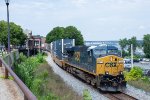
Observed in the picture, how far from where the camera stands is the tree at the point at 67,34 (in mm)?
119125

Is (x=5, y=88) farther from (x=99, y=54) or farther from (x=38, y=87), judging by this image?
(x=99, y=54)

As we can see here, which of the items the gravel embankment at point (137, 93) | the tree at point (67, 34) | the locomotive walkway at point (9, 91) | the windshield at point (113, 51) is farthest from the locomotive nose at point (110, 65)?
the tree at point (67, 34)

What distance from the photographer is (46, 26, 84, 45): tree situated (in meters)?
119

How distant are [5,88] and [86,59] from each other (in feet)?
46.4

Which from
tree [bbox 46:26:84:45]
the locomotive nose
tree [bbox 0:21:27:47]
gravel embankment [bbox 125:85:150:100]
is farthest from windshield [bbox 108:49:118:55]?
tree [bbox 46:26:84:45]

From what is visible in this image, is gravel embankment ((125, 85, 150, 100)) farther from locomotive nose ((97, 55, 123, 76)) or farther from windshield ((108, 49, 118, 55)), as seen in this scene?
windshield ((108, 49, 118, 55))

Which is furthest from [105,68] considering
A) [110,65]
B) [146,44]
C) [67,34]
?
[146,44]

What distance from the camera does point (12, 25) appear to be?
9675cm

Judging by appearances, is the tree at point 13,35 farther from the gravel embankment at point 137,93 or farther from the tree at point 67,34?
the gravel embankment at point 137,93

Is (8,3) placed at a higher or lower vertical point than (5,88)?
higher

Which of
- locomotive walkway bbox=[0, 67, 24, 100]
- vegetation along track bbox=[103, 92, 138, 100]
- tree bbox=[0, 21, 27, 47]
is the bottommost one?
vegetation along track bbox=[103, 92, 138, 100]

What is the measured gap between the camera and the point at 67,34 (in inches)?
4769

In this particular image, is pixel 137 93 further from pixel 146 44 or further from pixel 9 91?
pixel 146 44

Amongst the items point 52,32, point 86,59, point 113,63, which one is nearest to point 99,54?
point 113,63
